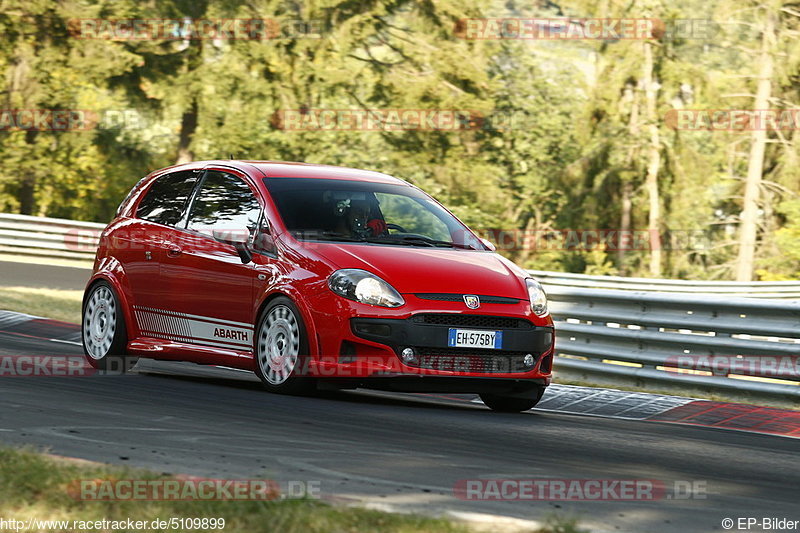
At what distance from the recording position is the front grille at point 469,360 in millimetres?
8234

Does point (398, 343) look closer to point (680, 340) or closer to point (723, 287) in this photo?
point (680, 340)

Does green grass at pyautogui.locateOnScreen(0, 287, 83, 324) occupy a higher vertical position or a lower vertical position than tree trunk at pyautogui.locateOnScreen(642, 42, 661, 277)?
lower

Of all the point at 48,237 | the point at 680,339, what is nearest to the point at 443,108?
the point at 48,237

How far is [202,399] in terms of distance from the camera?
834 centimetres

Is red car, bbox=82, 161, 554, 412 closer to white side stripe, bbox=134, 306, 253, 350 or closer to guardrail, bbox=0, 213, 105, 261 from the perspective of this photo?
white side stripe, bbox=134, 306, 253, 350

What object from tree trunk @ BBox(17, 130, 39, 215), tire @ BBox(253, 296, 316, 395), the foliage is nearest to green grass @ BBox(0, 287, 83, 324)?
tire @ BBox(253, 296, 316, 395)

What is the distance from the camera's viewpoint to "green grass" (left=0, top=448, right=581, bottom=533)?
430 cm

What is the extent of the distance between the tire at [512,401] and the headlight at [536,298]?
0.59 m

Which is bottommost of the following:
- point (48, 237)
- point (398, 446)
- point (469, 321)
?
point (48, 237)

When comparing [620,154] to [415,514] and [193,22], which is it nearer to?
[193,22]

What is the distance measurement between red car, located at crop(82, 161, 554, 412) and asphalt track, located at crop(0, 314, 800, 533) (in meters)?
0.30

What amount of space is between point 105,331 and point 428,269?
3269mm

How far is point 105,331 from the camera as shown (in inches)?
407

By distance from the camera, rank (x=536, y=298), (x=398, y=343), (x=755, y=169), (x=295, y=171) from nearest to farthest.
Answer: (x=398, y=343)
(x=536, y=298)
(x=295, y=171)
(x=755, y=169)
